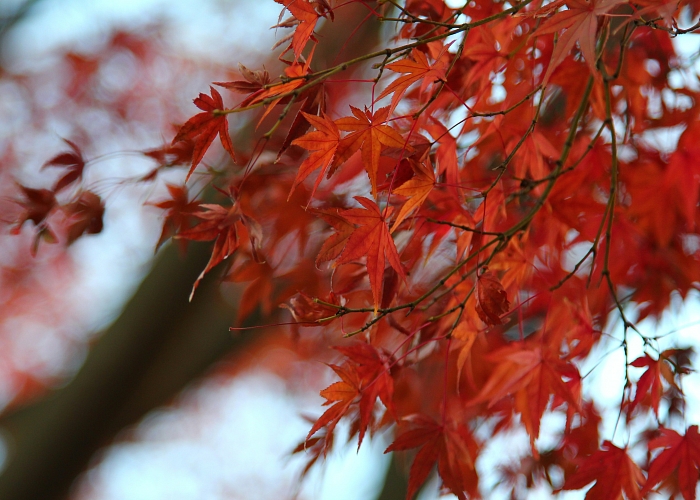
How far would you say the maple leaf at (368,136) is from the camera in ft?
1.52

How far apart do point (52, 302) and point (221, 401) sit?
1303mm

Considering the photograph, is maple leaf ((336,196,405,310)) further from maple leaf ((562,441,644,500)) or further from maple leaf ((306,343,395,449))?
maple leaf ((562,441,644,500))

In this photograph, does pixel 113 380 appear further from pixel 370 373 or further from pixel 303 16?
pixel 303 16

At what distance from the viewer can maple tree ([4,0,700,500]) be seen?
47 centimetres

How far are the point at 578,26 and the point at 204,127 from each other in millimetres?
321

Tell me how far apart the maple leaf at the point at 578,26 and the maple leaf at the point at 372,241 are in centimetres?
18

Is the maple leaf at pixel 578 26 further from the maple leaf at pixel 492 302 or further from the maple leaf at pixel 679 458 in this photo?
the maple leaf at pixel 679 458

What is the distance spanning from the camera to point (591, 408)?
3.42 feet

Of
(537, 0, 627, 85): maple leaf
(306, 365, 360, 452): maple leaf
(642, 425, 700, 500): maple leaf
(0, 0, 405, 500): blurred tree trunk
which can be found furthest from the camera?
(0, 0, 405, 500): blurred tree trunk

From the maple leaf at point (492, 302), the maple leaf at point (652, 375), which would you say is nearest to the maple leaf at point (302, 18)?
the maple leaf at point (492, 302)

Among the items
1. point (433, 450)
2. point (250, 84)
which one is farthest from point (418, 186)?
point (433, 450)

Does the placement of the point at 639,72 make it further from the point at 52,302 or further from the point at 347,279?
the point at 52,302

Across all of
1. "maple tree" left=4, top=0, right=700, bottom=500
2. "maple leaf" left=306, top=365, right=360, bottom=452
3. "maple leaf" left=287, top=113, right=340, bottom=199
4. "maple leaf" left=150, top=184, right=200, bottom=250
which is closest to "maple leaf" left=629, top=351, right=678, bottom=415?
"maple tree" left=4, top=0, right=700, bottom=500

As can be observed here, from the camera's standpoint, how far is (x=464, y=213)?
1.97 feet
